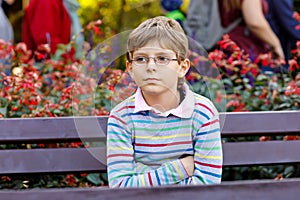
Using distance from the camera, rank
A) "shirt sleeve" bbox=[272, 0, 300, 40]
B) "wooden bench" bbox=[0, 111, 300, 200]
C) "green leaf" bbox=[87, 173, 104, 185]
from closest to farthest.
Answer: "wooden bench" bbox=[0, 111, 300, 200], "green leaf" bbox=[87, 173, 104, 185], "shirt sleeve" bbox=[272, 0, 300, 40]

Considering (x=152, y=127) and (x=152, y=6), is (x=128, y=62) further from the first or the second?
(x=152, y=6)

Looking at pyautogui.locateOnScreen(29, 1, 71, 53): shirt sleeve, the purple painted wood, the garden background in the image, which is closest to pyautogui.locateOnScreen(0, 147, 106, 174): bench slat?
the garden background

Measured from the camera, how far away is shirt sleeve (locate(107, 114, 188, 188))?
2.18m

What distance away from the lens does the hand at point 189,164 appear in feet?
7.25

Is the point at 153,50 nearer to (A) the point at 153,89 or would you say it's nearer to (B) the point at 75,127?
(A) the point at 153,89

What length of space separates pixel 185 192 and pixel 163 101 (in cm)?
53

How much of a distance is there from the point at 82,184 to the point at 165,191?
1.71 metres

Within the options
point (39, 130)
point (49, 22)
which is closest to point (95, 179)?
point (39, 130)

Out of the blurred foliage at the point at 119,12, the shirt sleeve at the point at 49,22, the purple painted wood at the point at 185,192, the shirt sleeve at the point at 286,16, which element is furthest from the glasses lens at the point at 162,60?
the blurred foliage at the point at 119,12

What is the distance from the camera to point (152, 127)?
7.20 feet

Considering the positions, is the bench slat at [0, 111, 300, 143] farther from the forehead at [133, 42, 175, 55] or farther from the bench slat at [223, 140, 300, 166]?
the forehead at [133, 42, 175, 55]

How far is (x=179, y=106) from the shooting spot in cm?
218

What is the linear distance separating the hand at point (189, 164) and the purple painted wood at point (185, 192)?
1.63 ft

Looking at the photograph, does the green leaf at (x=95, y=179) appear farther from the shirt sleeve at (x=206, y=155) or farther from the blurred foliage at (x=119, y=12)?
the blurred foliage at (x=119, y=12)
